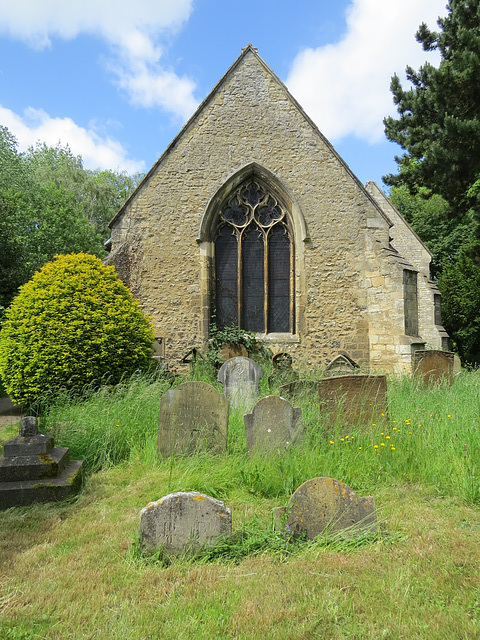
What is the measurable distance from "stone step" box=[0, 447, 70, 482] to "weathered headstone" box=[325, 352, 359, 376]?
6082mm

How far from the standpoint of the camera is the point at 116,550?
10.0 ft

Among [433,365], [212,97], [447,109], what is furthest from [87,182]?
[433,365]

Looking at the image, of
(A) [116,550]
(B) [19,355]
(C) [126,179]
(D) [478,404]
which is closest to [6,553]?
(A) [116,550]

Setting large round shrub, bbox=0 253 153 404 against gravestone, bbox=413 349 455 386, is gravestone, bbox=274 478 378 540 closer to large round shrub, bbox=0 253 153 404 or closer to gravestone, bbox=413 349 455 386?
large round shrub, bbox=0 253 153 404

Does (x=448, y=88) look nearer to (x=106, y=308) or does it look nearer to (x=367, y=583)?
(x=106, y=308)

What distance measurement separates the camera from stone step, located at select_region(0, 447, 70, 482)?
4086 millimetres

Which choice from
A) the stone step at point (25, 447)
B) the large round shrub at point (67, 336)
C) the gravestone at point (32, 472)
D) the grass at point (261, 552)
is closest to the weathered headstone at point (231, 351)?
the large round shrub at point (67, 336)

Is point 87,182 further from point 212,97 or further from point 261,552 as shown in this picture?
point 261,552

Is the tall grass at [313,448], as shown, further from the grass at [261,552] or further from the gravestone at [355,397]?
the gravestone at [355,397]

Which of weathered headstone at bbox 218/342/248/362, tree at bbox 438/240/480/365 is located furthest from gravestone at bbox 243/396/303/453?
tree at bbox 438/240/480/365

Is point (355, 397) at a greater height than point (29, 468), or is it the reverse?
point (355, 397)

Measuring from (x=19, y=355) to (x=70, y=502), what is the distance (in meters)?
3.56

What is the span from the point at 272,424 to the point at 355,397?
4.32 ft

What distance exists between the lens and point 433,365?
7.94 m
